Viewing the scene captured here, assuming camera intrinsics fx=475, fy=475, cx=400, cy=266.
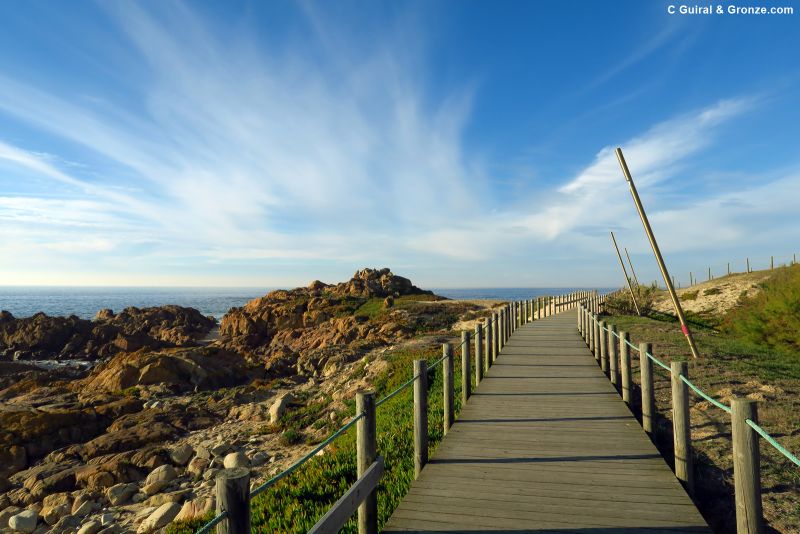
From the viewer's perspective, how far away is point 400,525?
14.8 feet

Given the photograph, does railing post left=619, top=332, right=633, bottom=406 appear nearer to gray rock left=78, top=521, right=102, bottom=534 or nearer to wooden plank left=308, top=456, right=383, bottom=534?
wooden plank left=308, top=456, right=383, bottom=534

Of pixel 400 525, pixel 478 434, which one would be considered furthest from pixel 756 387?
pixel 400 525

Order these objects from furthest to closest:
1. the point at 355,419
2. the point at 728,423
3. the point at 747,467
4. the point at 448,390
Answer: the point at 728,423 → the point at 448,390 → the point at 355,419 → the point at 747,467


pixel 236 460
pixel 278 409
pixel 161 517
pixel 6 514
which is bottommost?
pixel 6 514

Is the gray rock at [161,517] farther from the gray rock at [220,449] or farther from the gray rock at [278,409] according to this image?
the gray rock at [278,409]

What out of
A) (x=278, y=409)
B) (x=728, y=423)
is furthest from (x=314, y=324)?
(x=728, y=423)

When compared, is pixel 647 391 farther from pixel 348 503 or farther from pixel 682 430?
pixel 348 503

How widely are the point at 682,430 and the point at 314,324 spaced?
113ft

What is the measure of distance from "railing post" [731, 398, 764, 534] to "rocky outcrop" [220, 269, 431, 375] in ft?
65.3

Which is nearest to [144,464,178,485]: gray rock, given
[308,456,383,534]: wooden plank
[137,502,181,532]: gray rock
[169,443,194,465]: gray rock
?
[169,443,194,465]: gray rock

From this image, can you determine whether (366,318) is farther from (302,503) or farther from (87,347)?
(302,503)

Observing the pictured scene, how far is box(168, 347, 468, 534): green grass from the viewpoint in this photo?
5934 millimetres

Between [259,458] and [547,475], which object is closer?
[547,475]

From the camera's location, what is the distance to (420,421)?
6.18 meters
